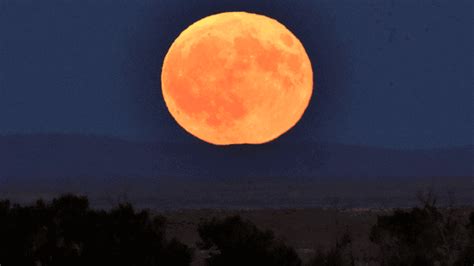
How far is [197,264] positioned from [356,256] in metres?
6.44

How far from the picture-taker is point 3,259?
26172 mm

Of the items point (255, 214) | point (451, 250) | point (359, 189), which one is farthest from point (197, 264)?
point (359, 189)

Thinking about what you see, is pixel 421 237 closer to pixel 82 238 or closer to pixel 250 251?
pixel 250 251

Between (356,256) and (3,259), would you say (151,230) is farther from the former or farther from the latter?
(356,256)

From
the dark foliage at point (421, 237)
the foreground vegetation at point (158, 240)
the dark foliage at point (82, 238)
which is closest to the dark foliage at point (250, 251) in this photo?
the foreground vegetation at point (158, 240)

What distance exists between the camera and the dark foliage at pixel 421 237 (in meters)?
26.2

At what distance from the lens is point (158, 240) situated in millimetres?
26281

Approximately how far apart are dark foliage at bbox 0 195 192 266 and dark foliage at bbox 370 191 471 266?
5.12 metres

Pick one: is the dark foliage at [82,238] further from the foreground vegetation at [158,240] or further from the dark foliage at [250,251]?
the dark foliage at [250,251]

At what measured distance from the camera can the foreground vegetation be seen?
25250mm

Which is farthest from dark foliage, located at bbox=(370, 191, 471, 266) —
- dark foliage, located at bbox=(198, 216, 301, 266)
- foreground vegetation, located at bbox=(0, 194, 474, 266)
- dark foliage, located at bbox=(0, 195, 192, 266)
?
dark foliage, located at bbox=(0, 195, 192, 266)

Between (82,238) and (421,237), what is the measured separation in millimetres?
8640

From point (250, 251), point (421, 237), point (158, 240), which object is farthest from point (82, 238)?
point (421, 237)

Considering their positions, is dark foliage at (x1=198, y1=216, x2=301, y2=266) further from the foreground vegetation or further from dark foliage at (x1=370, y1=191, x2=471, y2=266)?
dark foliage at (x1=370, y1=191, x2=471, y2=266)
